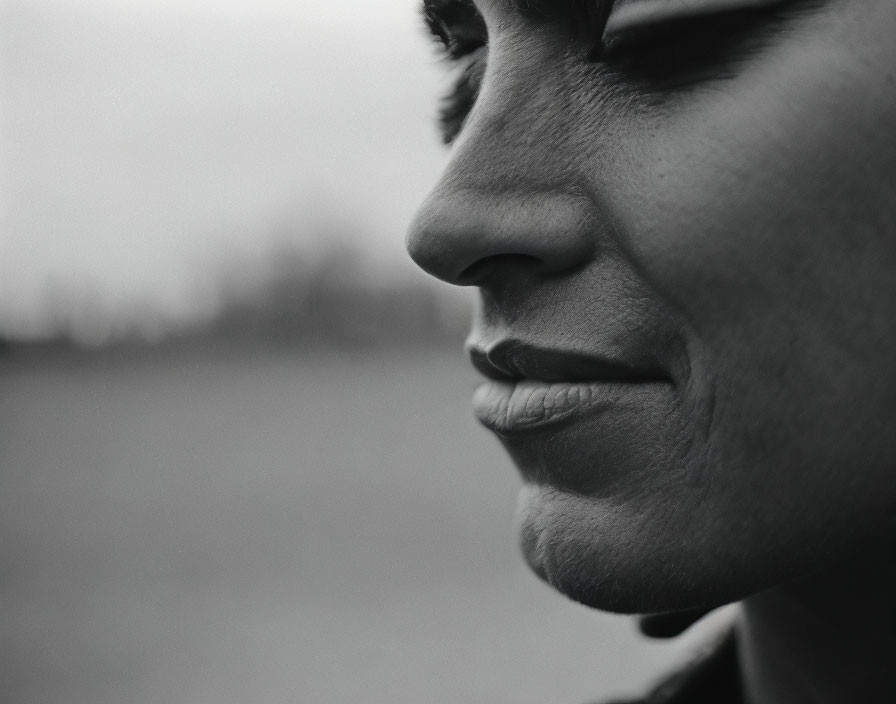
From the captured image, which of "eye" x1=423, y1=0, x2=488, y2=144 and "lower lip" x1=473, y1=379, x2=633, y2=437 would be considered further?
"eye" x1=423, y1=0, x2=488, y2=144

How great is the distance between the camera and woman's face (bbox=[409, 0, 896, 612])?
69 cm

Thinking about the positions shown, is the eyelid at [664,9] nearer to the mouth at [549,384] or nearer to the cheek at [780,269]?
the cheek at [780,269]

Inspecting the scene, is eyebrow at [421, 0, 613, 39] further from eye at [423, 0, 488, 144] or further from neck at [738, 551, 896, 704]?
neck at [738, 551, 896, 704]

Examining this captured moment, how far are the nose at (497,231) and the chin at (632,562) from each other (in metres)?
0.19

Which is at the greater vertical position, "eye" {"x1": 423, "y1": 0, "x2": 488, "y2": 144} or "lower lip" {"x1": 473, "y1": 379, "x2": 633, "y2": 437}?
"eye" {"x1": 423, "y1": 0, "x2": 488, "y2": 144}

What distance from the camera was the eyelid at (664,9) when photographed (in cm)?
69

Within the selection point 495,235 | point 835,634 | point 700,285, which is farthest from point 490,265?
point 835,634

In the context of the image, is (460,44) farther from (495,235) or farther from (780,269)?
(780,269)

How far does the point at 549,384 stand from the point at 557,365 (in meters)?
0.03

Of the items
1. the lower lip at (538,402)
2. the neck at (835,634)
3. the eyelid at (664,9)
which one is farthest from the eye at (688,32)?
the neck at (835,634)

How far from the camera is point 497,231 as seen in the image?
77 cm

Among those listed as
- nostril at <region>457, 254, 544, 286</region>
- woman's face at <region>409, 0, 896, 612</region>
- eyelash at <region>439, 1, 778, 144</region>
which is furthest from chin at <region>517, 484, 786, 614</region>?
eyelash at <region>439, 1, 778, 144</region>

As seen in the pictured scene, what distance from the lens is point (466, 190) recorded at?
79cm

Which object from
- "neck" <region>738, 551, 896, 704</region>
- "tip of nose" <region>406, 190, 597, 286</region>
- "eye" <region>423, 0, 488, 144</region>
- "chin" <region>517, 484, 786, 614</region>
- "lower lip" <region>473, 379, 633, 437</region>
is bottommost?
"neck" <region>738, 551, 896, 704</region>
